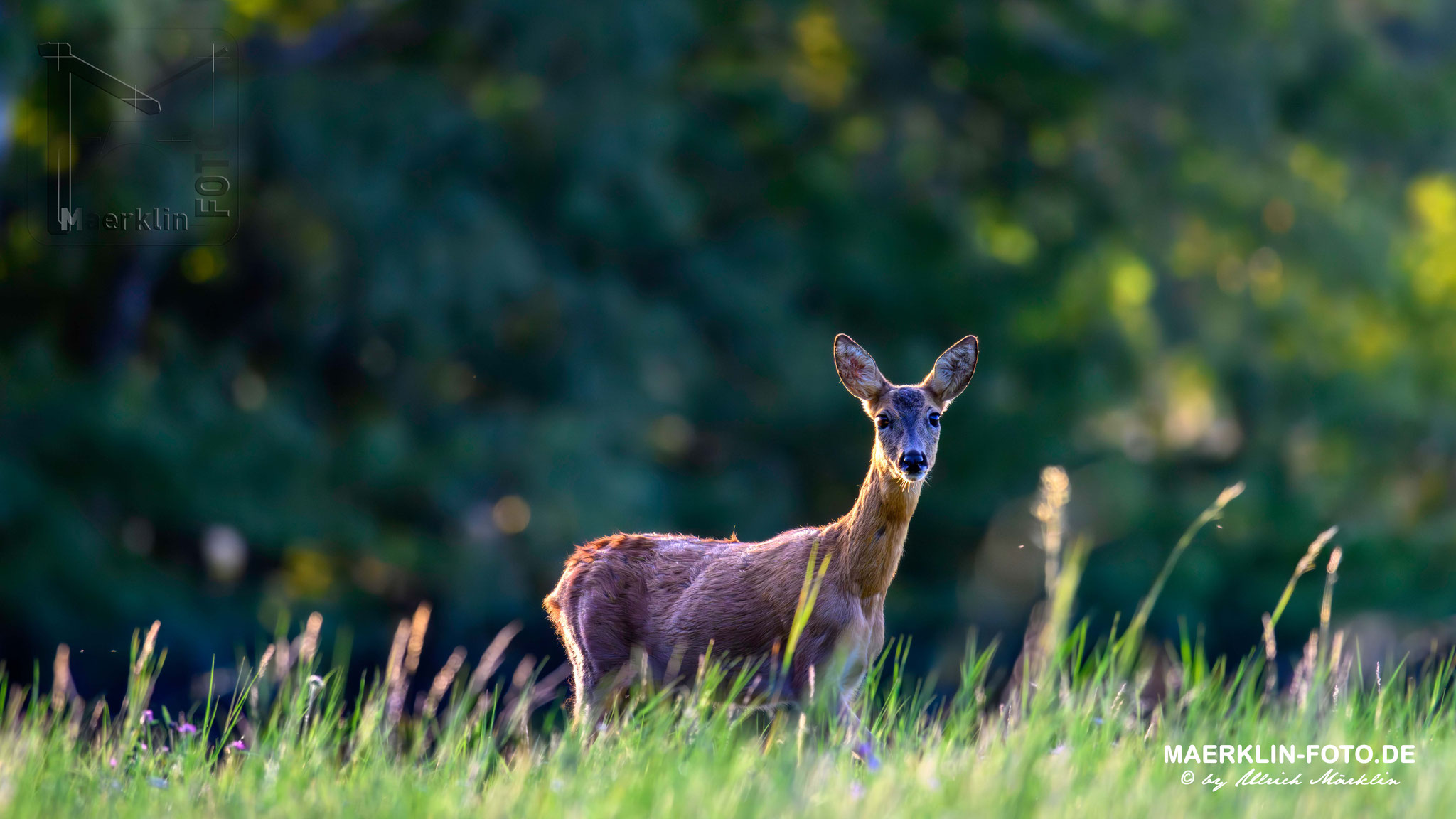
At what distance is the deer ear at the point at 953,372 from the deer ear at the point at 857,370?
0.48ft

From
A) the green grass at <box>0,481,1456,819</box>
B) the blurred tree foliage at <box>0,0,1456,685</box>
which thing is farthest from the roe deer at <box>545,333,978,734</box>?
the blurred tree foliage at <box>0,0,1456,685</box>

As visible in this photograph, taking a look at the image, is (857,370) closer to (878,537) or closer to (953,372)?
(953,372)

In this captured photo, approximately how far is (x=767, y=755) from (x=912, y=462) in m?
0.92

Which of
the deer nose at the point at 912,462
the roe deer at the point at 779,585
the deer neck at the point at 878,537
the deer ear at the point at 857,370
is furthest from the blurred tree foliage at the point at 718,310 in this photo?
the deer nose at the point at 912,462

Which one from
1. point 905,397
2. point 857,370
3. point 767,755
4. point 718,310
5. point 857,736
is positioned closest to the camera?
point 767,755

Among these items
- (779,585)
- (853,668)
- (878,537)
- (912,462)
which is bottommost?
(853,668)

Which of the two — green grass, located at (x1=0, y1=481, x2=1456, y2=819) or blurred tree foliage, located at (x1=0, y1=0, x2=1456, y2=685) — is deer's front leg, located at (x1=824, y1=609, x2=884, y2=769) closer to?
green grass, located at (x1=0, y1=481, x2=1456, y2=819)

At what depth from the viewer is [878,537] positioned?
4332mm

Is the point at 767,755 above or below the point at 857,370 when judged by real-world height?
below

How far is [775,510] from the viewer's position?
14453mm

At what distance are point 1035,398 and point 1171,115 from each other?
353cm

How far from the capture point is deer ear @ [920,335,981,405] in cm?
455

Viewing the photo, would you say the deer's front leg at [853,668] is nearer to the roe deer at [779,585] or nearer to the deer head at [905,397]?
the roe deer at [779,585]

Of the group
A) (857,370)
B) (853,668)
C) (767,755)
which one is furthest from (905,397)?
(767,755)
